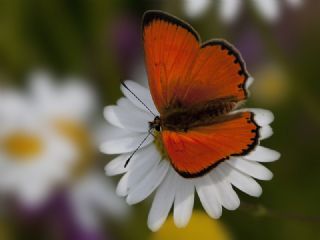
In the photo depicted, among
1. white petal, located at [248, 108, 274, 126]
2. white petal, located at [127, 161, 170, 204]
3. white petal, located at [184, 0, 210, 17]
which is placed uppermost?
white petal, located at [184, 0, 210, 17]

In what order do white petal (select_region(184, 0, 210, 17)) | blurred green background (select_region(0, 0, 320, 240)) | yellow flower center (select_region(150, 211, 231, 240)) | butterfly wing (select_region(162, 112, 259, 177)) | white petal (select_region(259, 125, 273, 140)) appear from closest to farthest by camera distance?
butterfly wing (select_region(162, 112, 259, 177)) < white petal (select_region(259, 125, 273, 140)) < yellow flower center (select_region(150, 211, 231, 240)) < white petal (select_region(184, 0, 210, 17)) < blurred green background (select_region(0, 0, 320, 240))

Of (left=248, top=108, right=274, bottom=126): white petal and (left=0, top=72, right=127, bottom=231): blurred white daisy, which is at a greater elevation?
(left=0, top=72, right=127, bottom=231): blurred white daisy

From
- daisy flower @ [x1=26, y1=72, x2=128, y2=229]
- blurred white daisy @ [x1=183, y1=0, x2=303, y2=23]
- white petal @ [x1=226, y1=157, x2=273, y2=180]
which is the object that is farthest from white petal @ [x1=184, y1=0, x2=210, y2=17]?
white petal @ [x1=226, y1=157, x2=273, y2=180]

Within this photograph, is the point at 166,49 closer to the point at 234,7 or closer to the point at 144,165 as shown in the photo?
the point at 144,165

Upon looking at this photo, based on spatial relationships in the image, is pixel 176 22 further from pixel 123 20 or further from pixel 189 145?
pixel 123 20

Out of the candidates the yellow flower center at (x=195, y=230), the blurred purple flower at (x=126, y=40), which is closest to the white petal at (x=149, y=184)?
the yellow flower center at (x=195, y=230)

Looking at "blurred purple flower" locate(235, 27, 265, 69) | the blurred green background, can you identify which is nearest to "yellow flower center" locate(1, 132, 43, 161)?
the blurred green background

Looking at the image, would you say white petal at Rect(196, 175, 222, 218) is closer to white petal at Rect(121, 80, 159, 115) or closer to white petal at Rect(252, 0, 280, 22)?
white petal at Rect(121, 80, 159, 115)

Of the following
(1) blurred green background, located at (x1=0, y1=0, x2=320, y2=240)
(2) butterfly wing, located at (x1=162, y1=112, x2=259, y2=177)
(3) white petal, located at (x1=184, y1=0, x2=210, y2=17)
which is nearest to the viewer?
(2) butterfly wing, located at (x1=162, y1=112, x2=259, y2=177)

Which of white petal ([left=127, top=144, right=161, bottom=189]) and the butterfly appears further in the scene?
white petal ([left=127, top=144, right=161, bottom=189])
